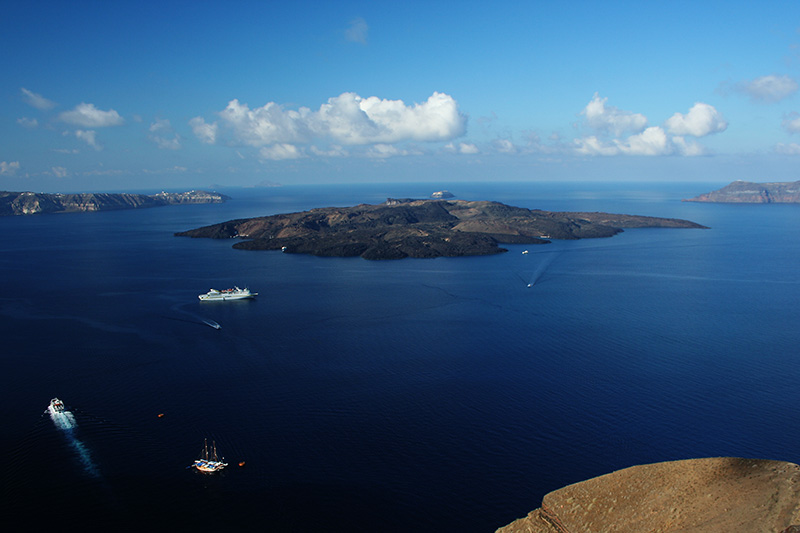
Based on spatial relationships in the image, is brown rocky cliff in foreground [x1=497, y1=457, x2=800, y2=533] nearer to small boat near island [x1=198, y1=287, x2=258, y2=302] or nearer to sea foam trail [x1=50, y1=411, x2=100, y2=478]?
sea foam trail [x1=50, y1=411, x2=100, y2=478]

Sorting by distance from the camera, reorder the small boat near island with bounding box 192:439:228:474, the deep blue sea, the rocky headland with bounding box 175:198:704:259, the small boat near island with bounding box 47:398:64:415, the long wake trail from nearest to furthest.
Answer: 1. the deep blue sea
2. the small boat near island with bounding box 192:439:228:474
3. the small boat near island with bounding box 47:398:64:415
4. the long wake trail
5. the rocky headland with bounding box 175:198:704:259

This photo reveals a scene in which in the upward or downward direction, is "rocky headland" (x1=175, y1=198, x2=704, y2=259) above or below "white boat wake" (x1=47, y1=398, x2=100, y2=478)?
above

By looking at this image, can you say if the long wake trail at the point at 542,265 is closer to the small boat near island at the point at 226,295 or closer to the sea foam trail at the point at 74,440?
the small boat near island at the point at 226,295

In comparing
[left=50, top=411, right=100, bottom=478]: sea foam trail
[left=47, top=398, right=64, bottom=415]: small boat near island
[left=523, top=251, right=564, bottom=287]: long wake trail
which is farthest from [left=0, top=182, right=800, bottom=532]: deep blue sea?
[left=523, top=251, right=564, bottom=287]: long wake trail

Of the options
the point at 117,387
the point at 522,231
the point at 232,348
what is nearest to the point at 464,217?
the point at 522,231

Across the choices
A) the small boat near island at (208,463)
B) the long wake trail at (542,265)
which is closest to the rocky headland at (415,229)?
the long wake trail at (542,265)

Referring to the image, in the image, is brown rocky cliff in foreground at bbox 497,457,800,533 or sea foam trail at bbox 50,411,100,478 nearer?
brown rocky cliff in foreground at bbox 497,457,800,533

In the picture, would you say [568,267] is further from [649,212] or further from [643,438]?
[649,212]
